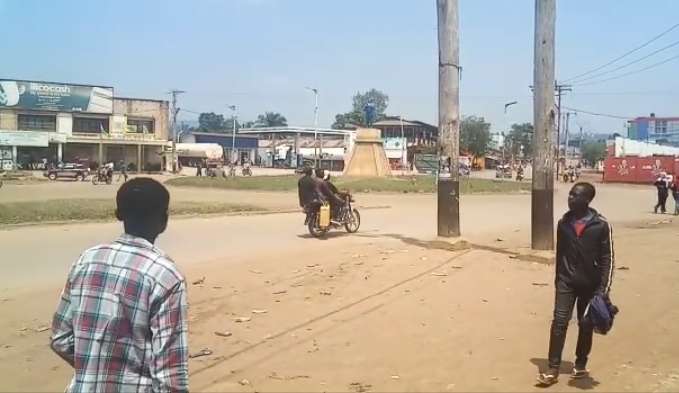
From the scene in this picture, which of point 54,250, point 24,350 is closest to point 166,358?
point 24,350

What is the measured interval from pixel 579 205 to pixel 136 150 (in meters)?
77.2

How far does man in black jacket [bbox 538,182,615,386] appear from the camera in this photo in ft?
19.9

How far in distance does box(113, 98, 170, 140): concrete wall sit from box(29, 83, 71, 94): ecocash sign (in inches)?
255

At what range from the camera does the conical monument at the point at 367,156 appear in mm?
53344

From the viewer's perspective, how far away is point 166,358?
305 cm

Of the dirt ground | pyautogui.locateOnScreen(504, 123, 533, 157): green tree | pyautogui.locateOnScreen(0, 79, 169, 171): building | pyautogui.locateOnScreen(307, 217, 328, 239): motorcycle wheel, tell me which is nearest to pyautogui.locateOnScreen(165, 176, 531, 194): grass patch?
pyautogui.locateOnScreen(307, 217, 328, 239): motorcycle wheel

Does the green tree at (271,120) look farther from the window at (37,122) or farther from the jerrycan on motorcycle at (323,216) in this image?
the jerrycan on motorcycle at (323,216)

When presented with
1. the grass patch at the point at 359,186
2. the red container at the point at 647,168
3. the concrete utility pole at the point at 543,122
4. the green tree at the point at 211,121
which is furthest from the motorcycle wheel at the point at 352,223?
the green tree at the point at 211,121

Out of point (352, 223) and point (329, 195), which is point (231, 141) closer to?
point (352, 223)

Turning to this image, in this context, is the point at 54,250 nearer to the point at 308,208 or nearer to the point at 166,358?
the point at 308,208

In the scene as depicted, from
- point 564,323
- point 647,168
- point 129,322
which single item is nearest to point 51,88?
point 647,168

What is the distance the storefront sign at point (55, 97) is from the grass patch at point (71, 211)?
186ft

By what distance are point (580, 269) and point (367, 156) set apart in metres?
47.8

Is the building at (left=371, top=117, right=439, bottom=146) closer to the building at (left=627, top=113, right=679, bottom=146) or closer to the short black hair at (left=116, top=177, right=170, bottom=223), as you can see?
the building at (left=627, top=113, right=679, bottom=146)
